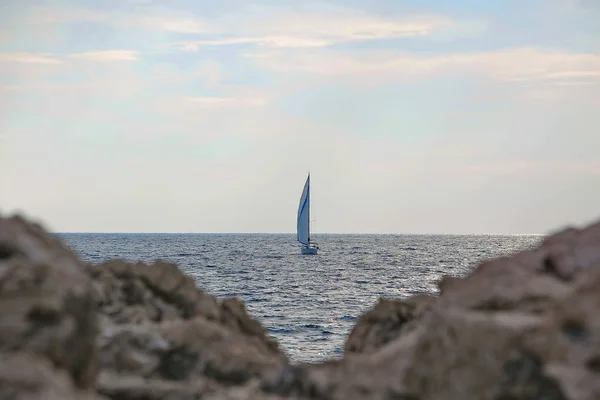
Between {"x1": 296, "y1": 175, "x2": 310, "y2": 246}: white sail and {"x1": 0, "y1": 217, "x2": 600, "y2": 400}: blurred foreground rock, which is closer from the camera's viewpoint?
{"x1": 0, "y1": 217, "x2": 600, "y2": 400}: blurred foreground rock

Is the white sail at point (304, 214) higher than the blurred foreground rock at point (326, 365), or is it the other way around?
the white sail at point (304, 214)

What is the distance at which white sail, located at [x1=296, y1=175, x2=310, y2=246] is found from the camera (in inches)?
4003

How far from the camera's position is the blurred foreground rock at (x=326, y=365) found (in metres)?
7.57

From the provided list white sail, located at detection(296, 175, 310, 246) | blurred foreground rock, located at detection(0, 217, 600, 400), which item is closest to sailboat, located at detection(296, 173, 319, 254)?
white sail, located at detection(296, 175, 310, 246)

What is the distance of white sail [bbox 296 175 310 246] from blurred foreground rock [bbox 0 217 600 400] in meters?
89.4

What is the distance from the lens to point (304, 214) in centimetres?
10600

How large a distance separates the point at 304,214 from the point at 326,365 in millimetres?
95923

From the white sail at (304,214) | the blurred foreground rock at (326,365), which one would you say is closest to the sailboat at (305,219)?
the white sail at (304,214)

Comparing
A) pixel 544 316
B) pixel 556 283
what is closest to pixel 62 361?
pixel 544 316

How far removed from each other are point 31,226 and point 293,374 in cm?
423

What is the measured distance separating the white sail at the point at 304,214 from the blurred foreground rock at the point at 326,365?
293ft

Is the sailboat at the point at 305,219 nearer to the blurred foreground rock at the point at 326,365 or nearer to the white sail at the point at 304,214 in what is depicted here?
the white sail at the point at 304,214

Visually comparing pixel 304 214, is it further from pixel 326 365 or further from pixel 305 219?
pixel 326 365

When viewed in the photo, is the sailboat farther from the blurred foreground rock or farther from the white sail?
the blurred foreground rock
